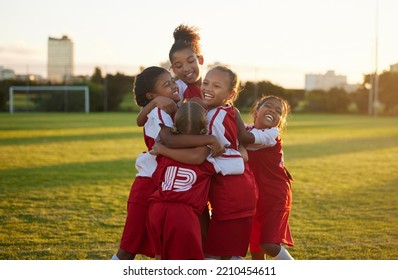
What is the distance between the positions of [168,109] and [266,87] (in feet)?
93.6

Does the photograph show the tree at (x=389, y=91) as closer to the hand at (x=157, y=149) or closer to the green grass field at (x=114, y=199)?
the green grass field at (x=114, y=199)

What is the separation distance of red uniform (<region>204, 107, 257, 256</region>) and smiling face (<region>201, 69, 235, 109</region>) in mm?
55

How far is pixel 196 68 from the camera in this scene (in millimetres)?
3717

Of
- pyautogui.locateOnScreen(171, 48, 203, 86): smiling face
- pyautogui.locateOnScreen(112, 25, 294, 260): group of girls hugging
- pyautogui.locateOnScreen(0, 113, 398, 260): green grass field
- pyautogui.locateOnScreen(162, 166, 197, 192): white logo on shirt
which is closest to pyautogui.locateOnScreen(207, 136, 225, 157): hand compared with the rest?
pyautogui.locateOnScreen(112, 25, 294, 260): group of girls hugging

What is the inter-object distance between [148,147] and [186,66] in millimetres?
588

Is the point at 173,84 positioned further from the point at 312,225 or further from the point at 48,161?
the point at 48,161

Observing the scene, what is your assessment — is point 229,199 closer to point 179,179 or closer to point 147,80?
point 179,179

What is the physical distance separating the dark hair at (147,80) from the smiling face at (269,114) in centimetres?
66

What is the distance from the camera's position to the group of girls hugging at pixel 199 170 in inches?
126

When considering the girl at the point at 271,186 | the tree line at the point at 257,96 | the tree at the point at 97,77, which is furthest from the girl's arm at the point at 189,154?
the tree at the point at 97,77

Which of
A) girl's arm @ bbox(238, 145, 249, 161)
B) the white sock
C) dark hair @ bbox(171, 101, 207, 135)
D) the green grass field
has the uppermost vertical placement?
dark hair @ bbox(171, 101, 207, 135)

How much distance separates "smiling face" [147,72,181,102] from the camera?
342cm

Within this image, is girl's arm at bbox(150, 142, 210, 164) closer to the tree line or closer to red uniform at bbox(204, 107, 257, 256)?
red uniform at bbox(204, 107, 257, 256)
